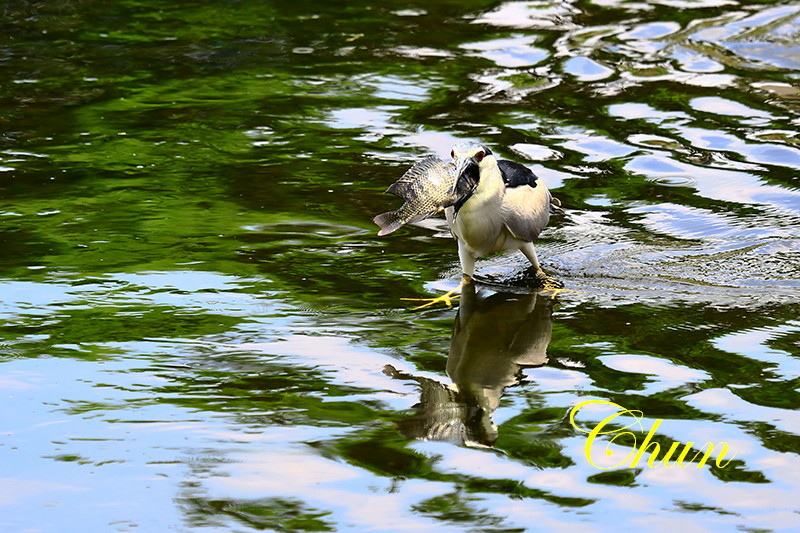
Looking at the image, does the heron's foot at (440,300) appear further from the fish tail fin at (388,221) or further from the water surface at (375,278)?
the fish tail fin at (388,221)

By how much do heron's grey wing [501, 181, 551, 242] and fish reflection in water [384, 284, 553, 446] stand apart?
1.22ft

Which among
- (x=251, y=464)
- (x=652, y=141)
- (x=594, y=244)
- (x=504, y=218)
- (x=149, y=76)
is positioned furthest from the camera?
(x=149, y=76)

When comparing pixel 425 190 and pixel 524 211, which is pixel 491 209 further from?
pixel 425 190

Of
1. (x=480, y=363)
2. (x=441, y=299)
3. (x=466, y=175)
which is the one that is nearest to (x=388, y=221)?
(x=466, y=175)

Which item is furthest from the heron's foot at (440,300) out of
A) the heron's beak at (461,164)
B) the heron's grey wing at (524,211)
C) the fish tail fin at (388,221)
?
the heron's beak at (461,164)

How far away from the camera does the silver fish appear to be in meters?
A: 5.04

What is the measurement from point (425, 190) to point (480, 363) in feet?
2.68

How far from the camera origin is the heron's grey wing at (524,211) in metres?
5.61

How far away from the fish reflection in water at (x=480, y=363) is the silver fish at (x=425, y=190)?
0.67 m

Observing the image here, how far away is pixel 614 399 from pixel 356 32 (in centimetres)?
714

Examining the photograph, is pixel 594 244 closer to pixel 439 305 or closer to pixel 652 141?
pixel 439 305

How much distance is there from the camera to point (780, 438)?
425cm

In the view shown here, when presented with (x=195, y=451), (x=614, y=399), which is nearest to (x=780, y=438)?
(x=614, y=399)

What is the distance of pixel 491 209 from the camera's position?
218 inches
